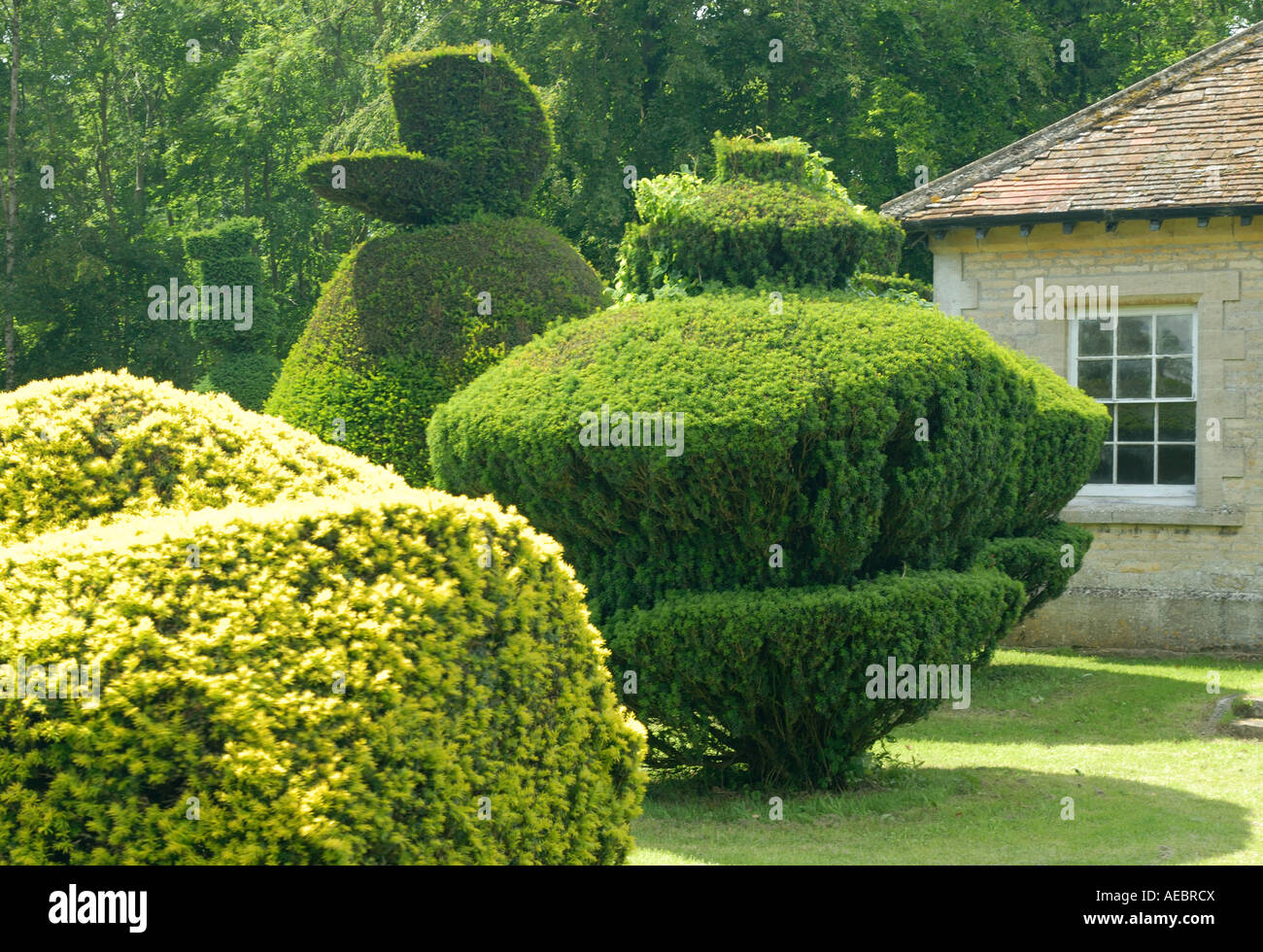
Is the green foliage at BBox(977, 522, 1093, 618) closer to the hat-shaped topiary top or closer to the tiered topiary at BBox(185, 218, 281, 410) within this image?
the hat-shaped topiary top

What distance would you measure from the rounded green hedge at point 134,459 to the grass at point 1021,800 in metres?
2.33

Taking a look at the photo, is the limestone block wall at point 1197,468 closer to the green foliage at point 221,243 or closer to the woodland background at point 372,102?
the woodland background at point 372,102

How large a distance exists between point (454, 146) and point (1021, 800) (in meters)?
7.09

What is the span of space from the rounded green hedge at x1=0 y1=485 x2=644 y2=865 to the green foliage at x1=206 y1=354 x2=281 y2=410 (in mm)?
13907

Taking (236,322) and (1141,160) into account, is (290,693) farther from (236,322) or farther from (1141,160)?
(236,322)

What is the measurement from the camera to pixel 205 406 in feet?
16.6

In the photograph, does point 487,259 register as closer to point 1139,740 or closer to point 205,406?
point 205,406

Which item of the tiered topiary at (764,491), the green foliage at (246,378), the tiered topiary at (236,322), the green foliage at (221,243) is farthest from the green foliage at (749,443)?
the green foliage at (221,243)

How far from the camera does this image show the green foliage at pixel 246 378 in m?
17.6

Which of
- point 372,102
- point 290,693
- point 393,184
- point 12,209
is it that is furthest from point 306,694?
point 12,209

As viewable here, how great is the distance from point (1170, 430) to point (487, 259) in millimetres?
7769

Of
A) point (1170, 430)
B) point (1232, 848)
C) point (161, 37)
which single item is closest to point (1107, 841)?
point (1232, 848)

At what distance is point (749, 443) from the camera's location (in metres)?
6.53

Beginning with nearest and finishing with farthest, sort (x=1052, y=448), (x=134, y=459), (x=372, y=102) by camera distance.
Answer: (x=134, y=459), (x=1052, y=448), (x=372, y=102)
